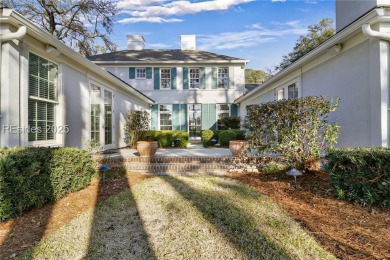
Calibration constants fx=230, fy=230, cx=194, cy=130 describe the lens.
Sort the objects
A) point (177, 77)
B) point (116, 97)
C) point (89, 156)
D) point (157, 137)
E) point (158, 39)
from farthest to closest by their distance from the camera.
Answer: point (158, 39)
point (177, 77)
point (157, 137)
point (116, 97)
point (89, 156)

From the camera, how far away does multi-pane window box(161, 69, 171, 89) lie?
15766mm

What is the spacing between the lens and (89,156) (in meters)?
4.61

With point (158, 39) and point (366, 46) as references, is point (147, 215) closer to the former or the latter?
point (366, 46)

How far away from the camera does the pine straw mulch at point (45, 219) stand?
8.51 feet

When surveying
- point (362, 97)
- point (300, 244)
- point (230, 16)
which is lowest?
point (300, 244)

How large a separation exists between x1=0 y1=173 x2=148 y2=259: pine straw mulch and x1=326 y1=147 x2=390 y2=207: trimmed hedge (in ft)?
12.5

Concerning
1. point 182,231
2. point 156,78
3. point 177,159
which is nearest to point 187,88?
point 156,78

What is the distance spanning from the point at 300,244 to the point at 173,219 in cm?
156

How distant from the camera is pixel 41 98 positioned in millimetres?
4922

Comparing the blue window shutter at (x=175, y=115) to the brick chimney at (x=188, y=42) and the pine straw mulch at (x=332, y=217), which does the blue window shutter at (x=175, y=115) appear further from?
the pine straw mulch at (x=332, y=217)

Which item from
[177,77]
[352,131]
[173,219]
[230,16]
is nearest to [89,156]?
[173,219]

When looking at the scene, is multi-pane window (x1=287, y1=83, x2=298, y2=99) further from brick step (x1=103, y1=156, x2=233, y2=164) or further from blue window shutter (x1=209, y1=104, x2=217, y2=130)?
blue window shutter (x1=209, y1=104, x2=217, y2=130)

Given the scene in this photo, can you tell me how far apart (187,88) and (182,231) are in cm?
1352

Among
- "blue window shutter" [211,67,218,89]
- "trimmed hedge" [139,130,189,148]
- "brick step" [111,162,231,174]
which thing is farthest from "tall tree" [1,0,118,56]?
"brick step" [111,162,231,174]
